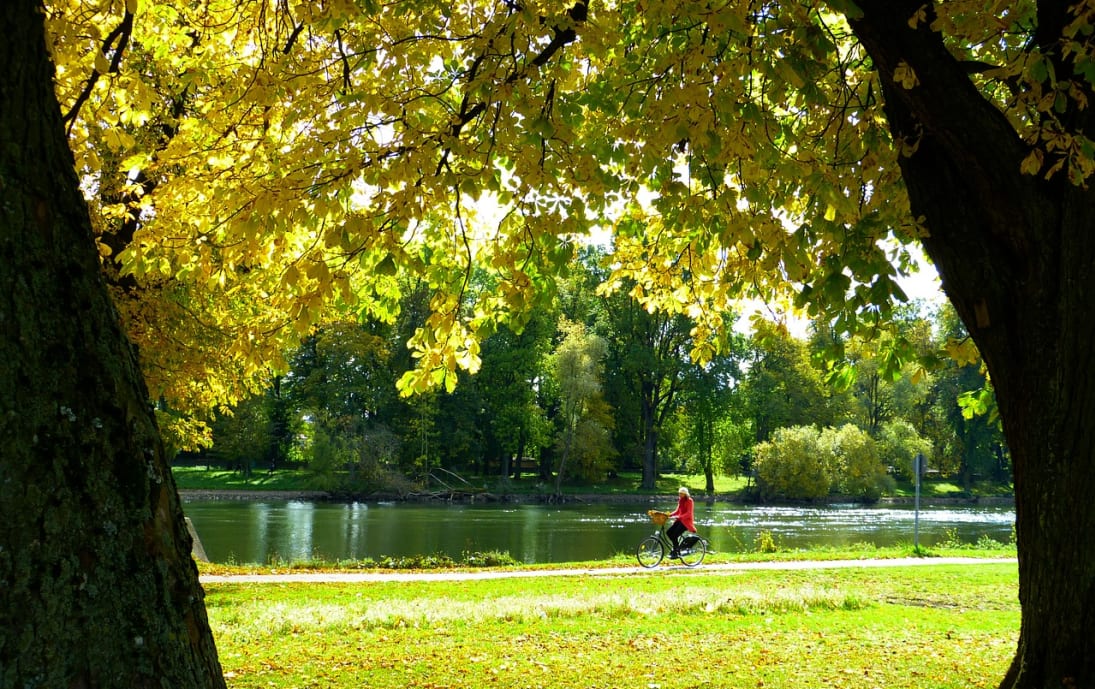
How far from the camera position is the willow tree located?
13.1 ft

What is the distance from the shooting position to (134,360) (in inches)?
97.1

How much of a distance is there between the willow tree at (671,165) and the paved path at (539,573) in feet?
27.3

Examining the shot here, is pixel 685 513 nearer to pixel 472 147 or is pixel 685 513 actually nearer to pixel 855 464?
pixel 472 147

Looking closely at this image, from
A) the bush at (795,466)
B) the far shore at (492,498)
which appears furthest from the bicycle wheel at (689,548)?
A: the bush at (795,466)

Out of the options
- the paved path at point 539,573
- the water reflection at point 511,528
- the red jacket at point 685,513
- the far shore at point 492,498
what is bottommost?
the far shore at point 492,498

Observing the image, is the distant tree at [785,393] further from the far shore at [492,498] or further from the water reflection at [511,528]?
the water reflection at [511,528]

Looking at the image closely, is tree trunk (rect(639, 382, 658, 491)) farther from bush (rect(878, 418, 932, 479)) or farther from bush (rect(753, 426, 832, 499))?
bush (rect(878, 418, 932, 479))

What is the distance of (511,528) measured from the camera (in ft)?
94.3

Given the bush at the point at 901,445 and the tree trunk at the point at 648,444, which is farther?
the tree trunk at the point at 648,444

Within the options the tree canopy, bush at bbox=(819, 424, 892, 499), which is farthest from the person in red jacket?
bush at bbox=(819, 424, 892, 499)

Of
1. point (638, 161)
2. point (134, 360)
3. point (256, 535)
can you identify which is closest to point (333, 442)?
point (256, 535)

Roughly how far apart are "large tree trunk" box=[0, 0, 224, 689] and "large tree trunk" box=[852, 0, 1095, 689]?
3.63 meters

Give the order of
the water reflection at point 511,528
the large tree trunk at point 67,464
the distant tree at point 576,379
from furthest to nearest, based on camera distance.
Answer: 1. the distant tree at point 576,379
2. the water reflection at point 511,528
3. the large tree trunk at point 67,464

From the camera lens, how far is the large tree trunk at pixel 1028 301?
386 centimetres
